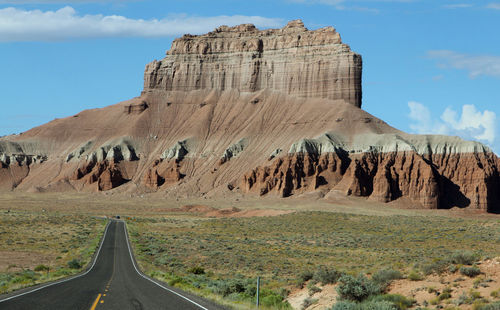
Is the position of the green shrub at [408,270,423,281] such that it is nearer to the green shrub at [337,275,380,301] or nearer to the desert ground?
the desert ground

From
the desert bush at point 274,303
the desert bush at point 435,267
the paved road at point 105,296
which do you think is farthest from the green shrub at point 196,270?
the desert bush at point 435,267

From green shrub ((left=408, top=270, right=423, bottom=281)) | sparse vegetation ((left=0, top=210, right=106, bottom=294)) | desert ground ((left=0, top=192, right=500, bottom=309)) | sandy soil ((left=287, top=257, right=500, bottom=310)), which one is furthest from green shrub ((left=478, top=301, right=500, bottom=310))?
sparse vegetation ((left=0, top=210, right=106, bottom=294))

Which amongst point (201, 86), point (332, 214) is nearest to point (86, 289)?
point (332, 214)

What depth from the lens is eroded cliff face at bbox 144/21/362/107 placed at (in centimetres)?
14050

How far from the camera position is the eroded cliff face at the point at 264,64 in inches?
5531

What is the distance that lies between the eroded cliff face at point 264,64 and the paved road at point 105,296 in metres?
114

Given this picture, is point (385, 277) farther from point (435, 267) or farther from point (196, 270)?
point (196, 270)

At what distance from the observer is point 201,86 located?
15562 cm

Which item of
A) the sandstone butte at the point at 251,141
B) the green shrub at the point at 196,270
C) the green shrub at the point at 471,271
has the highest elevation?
the sandstone butte at the point at 251,141

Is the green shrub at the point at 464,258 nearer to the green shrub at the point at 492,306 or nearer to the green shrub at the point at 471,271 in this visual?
the green shrub at the point at 471,271

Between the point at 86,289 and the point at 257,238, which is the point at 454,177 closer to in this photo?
the point at 257,238

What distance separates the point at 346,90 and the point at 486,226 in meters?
75.0

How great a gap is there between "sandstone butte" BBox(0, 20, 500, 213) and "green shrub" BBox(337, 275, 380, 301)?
92461mm

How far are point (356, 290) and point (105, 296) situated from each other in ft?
28.6
